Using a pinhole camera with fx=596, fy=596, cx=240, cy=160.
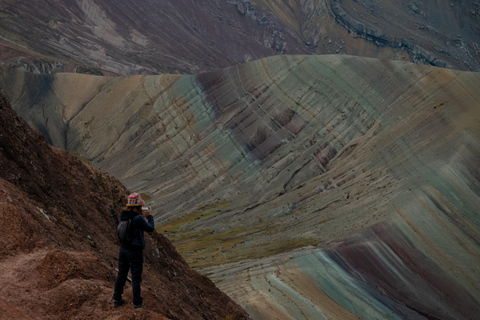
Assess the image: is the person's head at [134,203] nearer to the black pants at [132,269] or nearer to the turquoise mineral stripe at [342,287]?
the black pants at [132,269]

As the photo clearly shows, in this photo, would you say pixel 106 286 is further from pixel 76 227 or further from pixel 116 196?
pixel 116 196

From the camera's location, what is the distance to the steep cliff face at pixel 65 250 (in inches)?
493

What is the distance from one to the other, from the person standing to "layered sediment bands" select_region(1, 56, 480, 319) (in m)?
21.6

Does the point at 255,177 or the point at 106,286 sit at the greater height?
the point at 106,286

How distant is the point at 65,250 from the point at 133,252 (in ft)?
8.25

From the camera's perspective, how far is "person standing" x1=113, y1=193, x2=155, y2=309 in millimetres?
12820

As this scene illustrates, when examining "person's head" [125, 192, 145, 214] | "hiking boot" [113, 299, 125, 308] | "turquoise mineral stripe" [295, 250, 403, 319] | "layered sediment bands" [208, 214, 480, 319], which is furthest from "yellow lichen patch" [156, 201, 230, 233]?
"person's head" [125, 192, 145, 214]

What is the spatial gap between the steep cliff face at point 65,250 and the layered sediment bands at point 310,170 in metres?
13.9

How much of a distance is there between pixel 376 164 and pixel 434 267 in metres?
20.6

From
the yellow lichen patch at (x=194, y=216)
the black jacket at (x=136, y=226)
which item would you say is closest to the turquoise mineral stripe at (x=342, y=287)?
the yellow lichen patch at (x=194, y=216)

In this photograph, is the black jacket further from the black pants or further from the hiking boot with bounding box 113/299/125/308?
the hiking boot with bounding box 113/299/125/308

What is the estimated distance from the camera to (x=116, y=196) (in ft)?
76.7

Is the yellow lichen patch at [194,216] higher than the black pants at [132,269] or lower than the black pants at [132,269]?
lower

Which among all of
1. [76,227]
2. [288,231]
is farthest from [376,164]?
[76,227]
